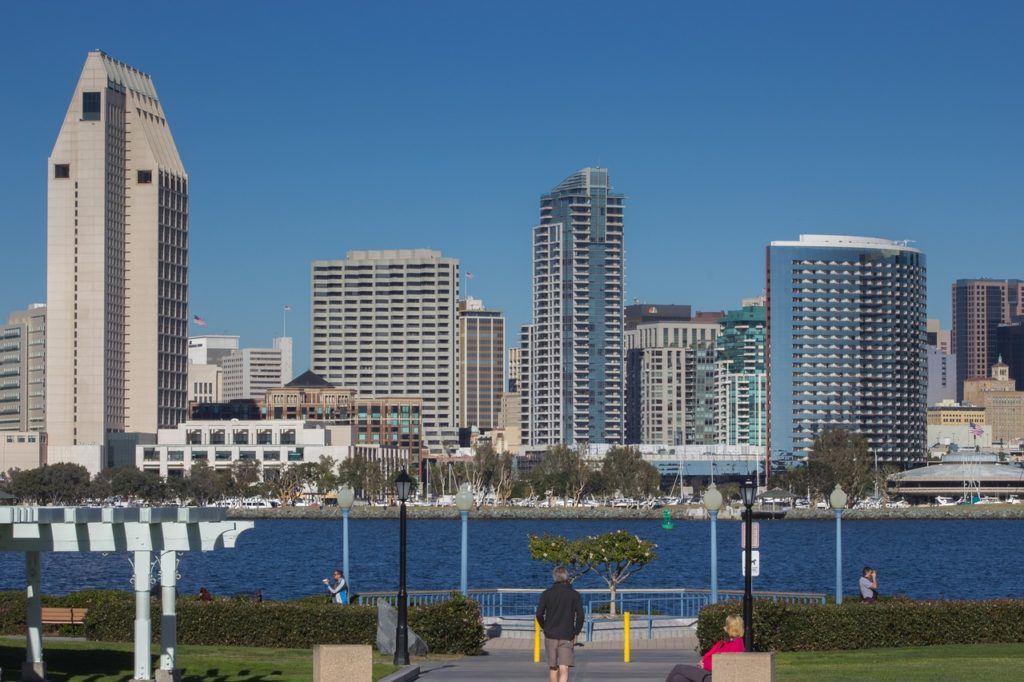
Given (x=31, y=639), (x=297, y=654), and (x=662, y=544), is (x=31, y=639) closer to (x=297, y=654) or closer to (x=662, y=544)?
(x=297, y=654)

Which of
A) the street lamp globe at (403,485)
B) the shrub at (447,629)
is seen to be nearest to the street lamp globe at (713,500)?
the shrub at (447,629)

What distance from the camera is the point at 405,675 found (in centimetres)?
3516

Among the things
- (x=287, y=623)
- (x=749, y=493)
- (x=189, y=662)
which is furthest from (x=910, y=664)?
(x=189, y=662)

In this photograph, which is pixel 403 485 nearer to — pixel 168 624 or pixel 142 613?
pixel 168 624

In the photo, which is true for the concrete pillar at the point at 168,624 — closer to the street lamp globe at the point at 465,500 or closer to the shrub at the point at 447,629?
the shrub at the point at 447,629

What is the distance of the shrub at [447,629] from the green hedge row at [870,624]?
532 cm

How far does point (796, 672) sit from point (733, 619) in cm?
721

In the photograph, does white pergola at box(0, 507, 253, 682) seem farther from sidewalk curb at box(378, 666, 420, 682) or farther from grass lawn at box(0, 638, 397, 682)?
sidewalk curb at box(378, 666, 420, 682)

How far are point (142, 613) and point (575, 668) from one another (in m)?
9.57

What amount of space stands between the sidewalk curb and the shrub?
15.3ft

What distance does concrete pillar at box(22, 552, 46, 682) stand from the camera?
34438 mm

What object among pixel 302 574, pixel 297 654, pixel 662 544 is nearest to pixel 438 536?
pixel 662 544

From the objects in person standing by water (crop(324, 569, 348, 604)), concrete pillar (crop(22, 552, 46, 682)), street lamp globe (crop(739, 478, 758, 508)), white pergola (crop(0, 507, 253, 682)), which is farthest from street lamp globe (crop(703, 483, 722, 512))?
concrete pillar (crop(22, 552, 46, 682))

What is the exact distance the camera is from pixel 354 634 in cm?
4275
